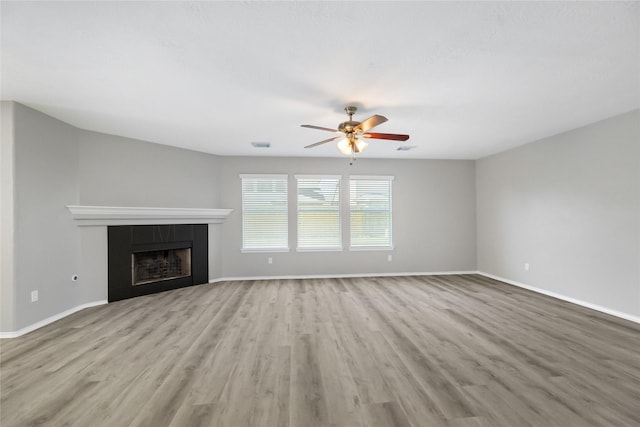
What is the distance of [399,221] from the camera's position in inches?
228

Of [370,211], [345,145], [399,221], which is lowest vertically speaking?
[399,221]

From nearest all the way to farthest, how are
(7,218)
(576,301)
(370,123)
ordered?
1. (370,123)
2. (7,218)
3. (576,301)

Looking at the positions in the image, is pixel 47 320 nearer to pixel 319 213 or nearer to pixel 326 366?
pixel 326 366

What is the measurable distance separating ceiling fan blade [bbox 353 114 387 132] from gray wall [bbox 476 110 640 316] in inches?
131

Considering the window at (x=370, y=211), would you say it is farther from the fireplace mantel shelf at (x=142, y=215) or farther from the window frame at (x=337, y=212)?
the fireplace mantel shelf at (x=142, y=215)

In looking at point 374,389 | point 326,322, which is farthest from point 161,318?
point 374,389

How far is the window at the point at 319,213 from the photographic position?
18.2 feet

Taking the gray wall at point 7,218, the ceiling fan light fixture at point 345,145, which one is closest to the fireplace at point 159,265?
the gray wall at point 7,218

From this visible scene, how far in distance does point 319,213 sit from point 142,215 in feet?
10.4

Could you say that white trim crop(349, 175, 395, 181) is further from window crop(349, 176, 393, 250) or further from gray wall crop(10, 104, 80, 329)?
gray wall crop(10, 104, 80, 329)

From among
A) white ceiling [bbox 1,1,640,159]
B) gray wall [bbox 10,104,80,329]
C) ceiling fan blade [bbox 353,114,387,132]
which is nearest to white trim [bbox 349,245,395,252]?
white ceiling [bbox 1,1,640,159]

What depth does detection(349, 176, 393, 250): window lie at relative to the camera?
569 centimetres

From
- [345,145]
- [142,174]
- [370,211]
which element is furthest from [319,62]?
[370,211]

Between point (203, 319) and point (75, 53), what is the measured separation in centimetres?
292
